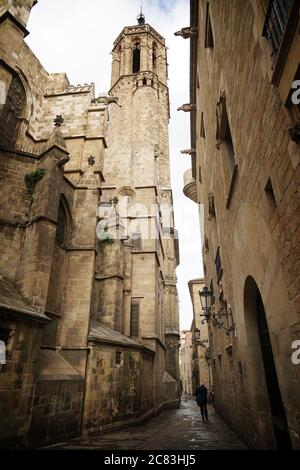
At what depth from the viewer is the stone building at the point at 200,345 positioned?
23.7m

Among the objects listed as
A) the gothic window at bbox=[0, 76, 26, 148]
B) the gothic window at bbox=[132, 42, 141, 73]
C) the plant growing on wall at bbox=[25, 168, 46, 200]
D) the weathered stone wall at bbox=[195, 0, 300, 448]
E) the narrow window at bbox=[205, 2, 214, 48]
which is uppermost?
the gothic window at bbox=[132, 42, 141, 73]

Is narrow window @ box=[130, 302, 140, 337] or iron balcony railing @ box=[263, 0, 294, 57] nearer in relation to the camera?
iron balcony railing @ box=[263, 0, 294, 57]

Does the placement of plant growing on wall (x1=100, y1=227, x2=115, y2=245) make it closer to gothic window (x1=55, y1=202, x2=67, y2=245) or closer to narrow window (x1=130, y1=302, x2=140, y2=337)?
narrow window (x1=130, y1=302, x2=140, y2=337)

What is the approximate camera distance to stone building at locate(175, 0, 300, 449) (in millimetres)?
2688

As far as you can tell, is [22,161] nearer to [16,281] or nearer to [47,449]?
[16,281]

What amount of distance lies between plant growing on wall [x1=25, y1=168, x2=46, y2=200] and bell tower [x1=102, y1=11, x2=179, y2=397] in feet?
26.7

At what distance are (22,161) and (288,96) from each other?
32.2ft

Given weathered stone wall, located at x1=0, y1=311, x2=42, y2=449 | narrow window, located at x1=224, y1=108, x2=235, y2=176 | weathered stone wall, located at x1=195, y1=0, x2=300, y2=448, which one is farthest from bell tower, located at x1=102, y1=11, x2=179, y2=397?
narrow window, located at x1=224, y1=108, x2=235, y2=176

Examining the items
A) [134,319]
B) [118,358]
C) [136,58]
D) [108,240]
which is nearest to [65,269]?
[118,358]

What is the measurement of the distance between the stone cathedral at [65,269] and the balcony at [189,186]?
234cm
